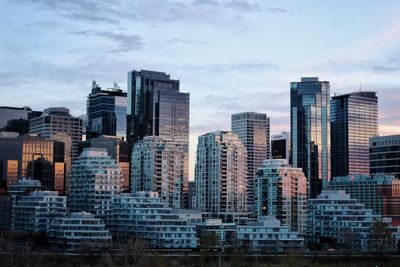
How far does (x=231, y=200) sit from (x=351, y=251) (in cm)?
8398

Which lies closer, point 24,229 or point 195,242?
point 195,242

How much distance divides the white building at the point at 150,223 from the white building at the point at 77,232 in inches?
283

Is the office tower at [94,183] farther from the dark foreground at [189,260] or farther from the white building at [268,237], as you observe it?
the dark foreground at [189,260]

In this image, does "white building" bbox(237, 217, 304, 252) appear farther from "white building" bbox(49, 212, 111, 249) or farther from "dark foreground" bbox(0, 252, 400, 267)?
"white building" bbox(49, 212, 111, 249)

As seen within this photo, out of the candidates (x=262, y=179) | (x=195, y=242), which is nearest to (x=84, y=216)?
(x=195, y=242)

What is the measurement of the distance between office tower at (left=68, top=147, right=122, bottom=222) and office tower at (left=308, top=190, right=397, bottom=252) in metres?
41.0

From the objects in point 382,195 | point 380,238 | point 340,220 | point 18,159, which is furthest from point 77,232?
point 382,195

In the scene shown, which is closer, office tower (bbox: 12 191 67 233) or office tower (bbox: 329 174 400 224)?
office tower (bbox: 12 191 67 233)

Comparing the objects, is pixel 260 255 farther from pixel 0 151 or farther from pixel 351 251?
pixel 0 151

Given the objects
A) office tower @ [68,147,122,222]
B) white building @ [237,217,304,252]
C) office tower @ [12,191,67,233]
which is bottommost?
white building @ [237,217,304,252]

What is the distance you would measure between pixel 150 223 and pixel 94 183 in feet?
90.1

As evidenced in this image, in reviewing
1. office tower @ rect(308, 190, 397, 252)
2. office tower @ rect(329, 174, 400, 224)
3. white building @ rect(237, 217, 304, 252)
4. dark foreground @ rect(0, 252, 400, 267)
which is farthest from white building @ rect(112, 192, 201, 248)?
office tower @ rect(329, 174, 400, 224)

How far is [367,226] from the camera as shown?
129m

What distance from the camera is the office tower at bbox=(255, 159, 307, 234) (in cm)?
17238
